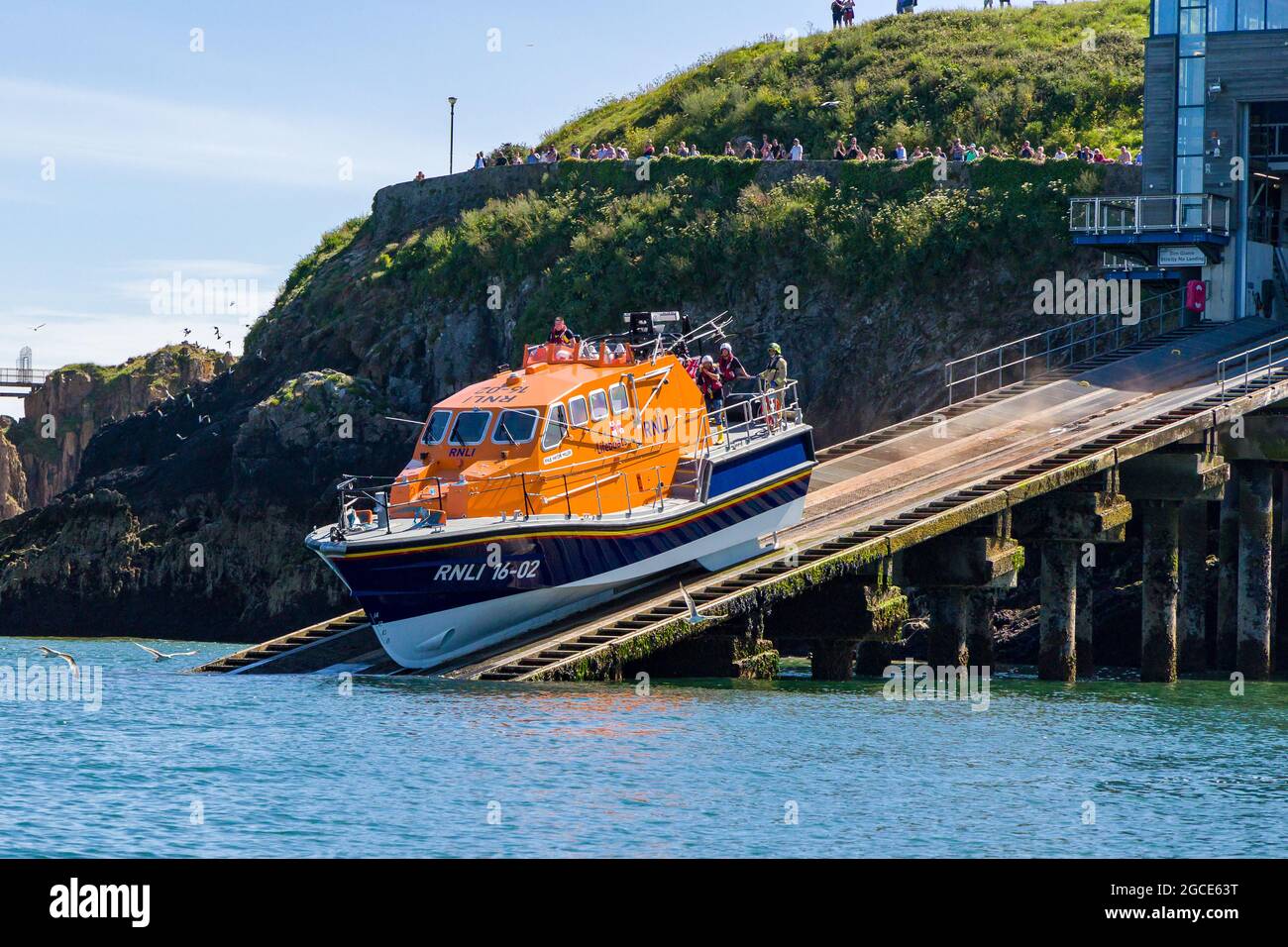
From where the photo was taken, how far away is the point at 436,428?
34094 millimetres

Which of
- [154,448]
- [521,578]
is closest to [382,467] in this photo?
[154,448]

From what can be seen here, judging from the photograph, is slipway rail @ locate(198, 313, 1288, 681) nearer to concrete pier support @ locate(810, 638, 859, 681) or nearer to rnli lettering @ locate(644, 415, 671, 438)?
concrete pier support @ locate(810, 638, 859, 681)

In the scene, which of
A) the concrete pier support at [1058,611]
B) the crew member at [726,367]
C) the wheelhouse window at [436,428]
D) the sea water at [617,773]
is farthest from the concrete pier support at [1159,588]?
the wheelhouse window at [436,428]

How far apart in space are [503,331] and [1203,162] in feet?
74.8

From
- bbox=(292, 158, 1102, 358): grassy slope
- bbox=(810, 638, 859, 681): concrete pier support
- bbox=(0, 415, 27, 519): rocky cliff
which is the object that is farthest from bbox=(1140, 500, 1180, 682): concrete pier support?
bbox=(0, 415, 27, 519): rocky cliff

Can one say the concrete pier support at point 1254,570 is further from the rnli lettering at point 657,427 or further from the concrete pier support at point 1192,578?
the rnli lettering at point 657,427

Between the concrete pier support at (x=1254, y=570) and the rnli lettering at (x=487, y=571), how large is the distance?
17322mm

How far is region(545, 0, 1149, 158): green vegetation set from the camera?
68.1m

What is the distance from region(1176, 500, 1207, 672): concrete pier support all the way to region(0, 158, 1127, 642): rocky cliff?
406 inches

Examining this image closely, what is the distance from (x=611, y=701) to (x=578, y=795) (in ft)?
21.4

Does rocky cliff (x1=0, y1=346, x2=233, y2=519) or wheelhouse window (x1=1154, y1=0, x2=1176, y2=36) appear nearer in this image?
wheelhouse window (x1=1154, y1=0, x2=1176, y2=36)

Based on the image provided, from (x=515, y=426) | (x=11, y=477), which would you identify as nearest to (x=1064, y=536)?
(x=515, y=426)

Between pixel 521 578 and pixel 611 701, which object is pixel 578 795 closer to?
pixel 611 701

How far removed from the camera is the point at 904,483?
39.9 m
